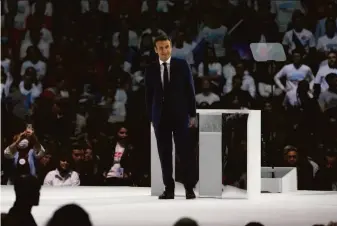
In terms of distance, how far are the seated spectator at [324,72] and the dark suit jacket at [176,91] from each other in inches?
172

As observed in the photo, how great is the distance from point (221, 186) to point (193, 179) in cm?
32

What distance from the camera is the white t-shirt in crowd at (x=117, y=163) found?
10609mm

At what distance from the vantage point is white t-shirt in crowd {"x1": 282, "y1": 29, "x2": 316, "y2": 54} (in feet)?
40.6

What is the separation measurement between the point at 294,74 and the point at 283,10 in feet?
4.20

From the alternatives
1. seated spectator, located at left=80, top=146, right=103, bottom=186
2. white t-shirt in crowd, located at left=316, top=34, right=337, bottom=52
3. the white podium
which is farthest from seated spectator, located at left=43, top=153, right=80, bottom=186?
white t-shirt in crowd, located at left=316, top=34, right=337, bottom=52

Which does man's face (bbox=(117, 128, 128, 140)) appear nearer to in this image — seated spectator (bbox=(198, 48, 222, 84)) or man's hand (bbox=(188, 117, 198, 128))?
seated spectator (bbox=(198, 48, 222, 84))

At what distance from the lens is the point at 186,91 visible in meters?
7.60

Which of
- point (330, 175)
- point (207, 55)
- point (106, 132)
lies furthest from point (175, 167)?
point (207, 55)

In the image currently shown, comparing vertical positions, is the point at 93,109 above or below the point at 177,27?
below

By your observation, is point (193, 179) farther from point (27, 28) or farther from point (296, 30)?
point (27, 28)

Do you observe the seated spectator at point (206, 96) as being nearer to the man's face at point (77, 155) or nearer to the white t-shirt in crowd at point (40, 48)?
the man's face at point (77, 155)

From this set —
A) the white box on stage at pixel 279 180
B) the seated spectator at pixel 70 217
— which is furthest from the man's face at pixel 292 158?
the seated spectator at pixel 70 217

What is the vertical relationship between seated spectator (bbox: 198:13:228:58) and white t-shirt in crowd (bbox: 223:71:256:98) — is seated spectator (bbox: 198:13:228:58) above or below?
above

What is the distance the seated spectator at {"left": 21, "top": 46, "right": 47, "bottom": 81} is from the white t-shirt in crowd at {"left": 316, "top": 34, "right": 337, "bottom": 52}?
140 inches
